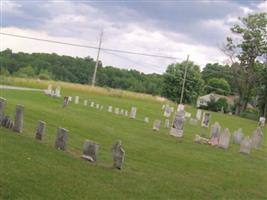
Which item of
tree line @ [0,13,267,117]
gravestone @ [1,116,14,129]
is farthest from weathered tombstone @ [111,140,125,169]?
tree line @ [0,13,267,117]

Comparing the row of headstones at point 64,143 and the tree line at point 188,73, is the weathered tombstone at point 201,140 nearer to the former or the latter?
the row of headstones at point 64,143

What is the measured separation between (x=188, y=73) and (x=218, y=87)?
17.8 m

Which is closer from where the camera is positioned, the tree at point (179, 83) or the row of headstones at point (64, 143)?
the row of headstones at point (64, 143)

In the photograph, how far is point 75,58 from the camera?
84125 mm

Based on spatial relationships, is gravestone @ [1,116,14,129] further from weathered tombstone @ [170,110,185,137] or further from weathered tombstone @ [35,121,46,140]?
weathered tombstone @ [170,110,185,137]

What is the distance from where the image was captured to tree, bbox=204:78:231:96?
92675 mm

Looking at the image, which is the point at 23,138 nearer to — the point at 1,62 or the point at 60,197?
the point at 60,197

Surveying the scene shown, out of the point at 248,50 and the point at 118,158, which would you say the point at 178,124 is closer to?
the point at 118,158

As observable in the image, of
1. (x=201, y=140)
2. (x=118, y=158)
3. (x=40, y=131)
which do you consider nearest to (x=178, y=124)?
(x=201, y=140)

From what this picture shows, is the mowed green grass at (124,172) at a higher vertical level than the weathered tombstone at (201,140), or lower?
lower

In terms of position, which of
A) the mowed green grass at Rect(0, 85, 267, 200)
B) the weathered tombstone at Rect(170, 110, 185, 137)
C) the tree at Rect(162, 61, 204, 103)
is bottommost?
the mowed green grass at Rect(0, 85, 267, 200)

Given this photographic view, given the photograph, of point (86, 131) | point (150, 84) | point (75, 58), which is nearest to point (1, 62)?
point (75, 58)

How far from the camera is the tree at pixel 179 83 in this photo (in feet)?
249

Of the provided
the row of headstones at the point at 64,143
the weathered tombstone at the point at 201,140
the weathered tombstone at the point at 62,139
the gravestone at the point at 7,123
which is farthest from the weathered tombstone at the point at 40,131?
the weathered tombstone at the point at 201,140
